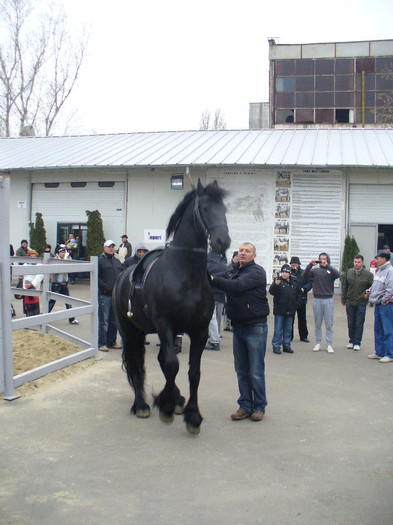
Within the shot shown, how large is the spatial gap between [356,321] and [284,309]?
1.49 m

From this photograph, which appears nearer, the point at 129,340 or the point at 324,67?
the point at 129,340

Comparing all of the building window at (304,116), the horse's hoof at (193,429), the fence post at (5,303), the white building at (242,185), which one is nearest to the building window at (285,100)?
the building window at (304,116)

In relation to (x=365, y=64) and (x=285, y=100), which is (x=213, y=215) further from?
(x=365, y=64)

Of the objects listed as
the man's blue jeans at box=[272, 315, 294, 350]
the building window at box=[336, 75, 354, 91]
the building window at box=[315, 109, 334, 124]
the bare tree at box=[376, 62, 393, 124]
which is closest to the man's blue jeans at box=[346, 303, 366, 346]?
the man's blue jeans at box=[272, 315, 294, 350]

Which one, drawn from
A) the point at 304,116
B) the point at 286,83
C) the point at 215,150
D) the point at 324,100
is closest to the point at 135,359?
the point at 215,150

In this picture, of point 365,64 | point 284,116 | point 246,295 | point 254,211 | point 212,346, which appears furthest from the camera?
point 284,116

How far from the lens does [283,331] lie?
392 inches

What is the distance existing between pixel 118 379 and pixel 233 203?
13498 mm

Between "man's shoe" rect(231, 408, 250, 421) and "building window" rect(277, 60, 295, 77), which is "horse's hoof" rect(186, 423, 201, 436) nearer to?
"man's shoe" rect(231, 408, 250, 421)

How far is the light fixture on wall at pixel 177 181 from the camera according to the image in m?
20.5

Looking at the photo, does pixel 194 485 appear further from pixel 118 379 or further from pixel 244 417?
pixel 118 379

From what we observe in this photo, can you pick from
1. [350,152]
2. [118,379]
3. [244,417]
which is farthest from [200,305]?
[350,152]

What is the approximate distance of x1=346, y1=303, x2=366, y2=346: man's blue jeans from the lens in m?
10.1

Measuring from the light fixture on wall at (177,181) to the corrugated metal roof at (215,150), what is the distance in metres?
0.68
